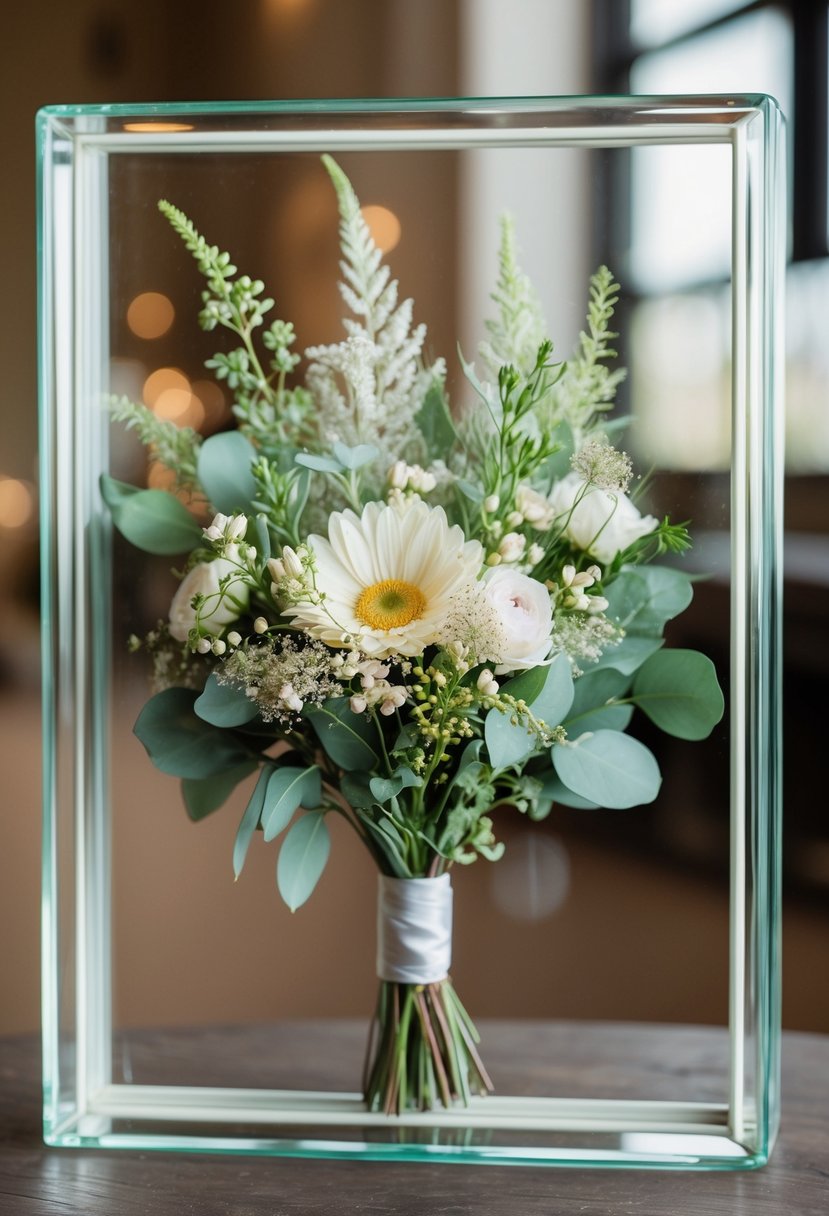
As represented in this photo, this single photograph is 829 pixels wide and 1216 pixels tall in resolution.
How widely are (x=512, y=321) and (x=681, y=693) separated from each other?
233mm

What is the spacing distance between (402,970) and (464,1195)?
0.12 meters

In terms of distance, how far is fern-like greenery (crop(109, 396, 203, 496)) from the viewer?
2.27 feet

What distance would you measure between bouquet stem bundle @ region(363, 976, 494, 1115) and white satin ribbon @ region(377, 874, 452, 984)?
15 mm

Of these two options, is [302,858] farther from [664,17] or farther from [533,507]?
[664,17]

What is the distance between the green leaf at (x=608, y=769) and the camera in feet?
2.15

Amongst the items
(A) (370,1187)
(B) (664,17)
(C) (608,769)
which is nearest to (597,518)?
(C) (608,769)

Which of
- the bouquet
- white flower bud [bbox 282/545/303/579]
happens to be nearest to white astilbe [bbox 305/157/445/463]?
the bouquet

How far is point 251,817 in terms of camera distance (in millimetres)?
638

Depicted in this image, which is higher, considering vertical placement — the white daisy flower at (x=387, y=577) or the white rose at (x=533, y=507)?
the white rose at (x=533, y=507)

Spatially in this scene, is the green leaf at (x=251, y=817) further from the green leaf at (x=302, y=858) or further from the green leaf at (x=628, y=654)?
the green leaf at (x=628, y=654)

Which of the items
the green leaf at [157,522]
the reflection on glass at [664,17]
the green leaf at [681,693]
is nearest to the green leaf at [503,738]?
the green leaf at [681,693]

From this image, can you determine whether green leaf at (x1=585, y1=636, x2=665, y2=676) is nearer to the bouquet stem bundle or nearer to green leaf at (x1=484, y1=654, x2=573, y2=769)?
green leaf at (x1=484, y1=654, x2=573, y2=769)

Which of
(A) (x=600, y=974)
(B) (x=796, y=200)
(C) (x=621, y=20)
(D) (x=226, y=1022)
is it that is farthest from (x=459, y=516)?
(C) (x=621, y=20)

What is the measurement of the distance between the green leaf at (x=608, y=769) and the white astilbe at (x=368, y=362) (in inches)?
7.4
